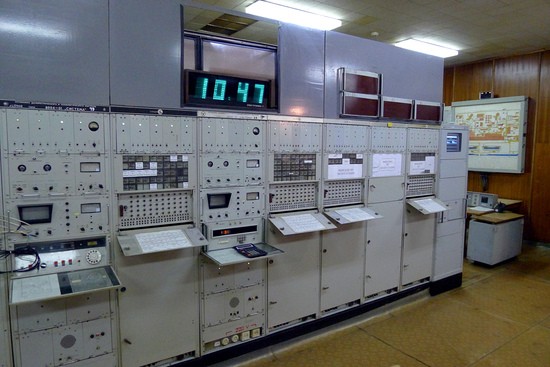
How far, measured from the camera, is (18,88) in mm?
1978

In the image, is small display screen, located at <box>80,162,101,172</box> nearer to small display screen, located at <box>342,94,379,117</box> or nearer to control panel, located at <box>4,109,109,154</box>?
control panel, located at <box>4,109,109,154</box>

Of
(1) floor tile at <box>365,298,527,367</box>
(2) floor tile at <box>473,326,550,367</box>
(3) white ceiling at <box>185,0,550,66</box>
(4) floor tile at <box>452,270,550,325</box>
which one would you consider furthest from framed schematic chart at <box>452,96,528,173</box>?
(2) floor tile at <box>473,326,550,367</box>

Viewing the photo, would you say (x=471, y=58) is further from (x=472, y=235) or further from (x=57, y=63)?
(x=57, y=63)

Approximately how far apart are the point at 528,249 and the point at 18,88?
701 cm

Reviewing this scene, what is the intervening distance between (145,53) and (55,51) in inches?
19.5

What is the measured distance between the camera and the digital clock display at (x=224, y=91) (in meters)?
2.52

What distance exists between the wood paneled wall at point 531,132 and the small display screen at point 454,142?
2.69 metres

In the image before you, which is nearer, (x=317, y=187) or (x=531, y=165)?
(x=317, y=187)

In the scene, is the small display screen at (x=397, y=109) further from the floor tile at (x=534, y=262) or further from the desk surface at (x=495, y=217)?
the floor tile at (x=534, y=262)

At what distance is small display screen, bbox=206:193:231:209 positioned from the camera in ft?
8.64

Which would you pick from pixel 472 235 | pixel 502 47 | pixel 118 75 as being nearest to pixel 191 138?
pixel 118 75

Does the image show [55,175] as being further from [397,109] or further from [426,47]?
[426,47]

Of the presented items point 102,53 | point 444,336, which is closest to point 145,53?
point 102,53

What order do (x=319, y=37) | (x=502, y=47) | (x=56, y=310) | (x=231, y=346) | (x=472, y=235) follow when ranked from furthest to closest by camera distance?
1. (x=502, y=47)
2. (x=472, y=235)
3. (x=319, y=37)
4. (x=231, y=346)
5. (x=56, y=310)
